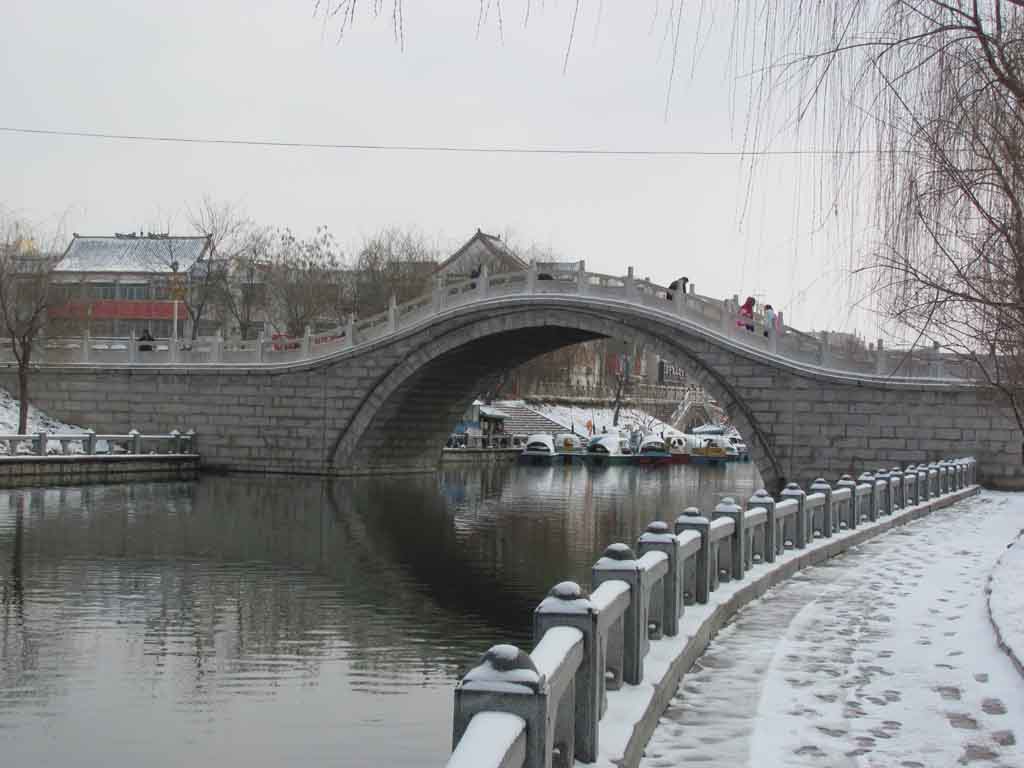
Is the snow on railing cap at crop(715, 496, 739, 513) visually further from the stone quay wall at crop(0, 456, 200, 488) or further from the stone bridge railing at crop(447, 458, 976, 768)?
the stone quay wall at crop(0, 456, 200, 488)

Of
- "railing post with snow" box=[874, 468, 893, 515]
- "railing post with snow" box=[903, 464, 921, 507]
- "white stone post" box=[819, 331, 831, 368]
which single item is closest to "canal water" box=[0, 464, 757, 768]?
"railing post with snow" box=[874, 468, 893, 515]

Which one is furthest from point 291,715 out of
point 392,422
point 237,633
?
point 392,422

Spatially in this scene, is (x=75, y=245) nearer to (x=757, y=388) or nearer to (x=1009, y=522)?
(x=757, y=388)

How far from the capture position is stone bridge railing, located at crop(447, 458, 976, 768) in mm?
3939

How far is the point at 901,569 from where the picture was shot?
12617 mm

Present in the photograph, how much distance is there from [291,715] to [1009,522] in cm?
1269

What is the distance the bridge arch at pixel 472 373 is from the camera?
30234 mm

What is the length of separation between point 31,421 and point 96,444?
18.8 feet

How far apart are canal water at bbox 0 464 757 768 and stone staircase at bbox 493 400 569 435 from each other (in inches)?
1207

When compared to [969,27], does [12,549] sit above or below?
below

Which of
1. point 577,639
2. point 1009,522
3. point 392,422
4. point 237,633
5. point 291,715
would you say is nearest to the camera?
point 577,639

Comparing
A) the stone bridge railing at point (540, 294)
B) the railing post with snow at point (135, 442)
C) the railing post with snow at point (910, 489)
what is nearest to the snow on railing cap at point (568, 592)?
the railing post with snow at point (910, 489)

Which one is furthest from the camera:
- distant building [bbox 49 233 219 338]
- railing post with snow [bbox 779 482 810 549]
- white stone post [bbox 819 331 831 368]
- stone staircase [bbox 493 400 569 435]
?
distant building [bbox 49 233 219 338]

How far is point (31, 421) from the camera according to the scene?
36219 mm
